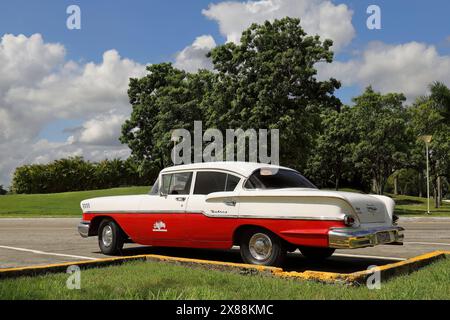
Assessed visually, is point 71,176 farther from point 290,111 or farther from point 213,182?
point 213,182

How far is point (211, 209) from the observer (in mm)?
8391


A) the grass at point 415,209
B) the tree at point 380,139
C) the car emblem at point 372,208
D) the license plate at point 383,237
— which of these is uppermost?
the tree at point 380,139

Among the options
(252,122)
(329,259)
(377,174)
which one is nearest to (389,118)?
(377,174)

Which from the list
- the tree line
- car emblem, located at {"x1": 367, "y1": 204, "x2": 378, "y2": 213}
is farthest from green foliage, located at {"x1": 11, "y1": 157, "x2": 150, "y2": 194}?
car emblem, located at {"x1": 367, "y1": 204, "x2": 378, "y2": 213}

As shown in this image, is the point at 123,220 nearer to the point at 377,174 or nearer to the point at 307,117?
the point at 307,117

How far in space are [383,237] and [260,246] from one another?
72.1 inches

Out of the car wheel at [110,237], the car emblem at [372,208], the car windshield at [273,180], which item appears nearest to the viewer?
the car emblem at [372,208]

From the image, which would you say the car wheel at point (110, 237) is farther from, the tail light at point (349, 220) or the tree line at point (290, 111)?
the tree line at point (290, 111)

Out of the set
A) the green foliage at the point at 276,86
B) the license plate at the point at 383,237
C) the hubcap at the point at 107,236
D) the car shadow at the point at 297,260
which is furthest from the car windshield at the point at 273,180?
the green foliage at the point at 276,86

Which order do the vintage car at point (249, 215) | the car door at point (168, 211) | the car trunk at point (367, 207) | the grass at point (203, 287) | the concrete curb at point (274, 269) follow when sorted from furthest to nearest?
1. the car door at point (168, 211)
2. the car trunk at point (367, 207)
3. the vintage car at point (249, 215)
4. the concrete curb at point (274, 269)
5. the grass at point (203, 287)

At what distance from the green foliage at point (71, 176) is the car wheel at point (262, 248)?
197 feet

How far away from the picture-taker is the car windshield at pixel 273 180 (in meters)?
8.17

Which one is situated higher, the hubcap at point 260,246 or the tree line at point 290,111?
the tree line at point 290,111

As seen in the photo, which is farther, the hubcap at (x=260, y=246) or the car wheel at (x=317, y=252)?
the car wheel at (x=317, y=252)
